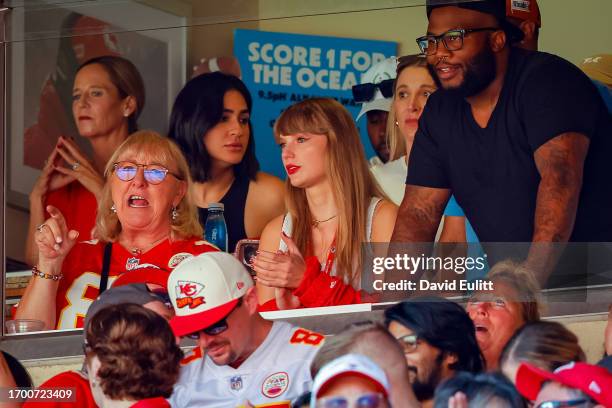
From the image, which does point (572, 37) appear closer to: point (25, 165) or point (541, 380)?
point (541, 380)

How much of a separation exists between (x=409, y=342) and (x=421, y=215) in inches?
23.5

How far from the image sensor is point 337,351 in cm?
574

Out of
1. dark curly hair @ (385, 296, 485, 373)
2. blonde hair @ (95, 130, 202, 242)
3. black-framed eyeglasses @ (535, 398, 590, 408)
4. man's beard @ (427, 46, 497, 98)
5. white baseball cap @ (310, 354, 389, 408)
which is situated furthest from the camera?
blonde hair @ (95, 130, 202, 242)

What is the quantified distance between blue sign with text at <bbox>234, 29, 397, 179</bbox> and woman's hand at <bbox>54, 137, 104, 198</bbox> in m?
0.86

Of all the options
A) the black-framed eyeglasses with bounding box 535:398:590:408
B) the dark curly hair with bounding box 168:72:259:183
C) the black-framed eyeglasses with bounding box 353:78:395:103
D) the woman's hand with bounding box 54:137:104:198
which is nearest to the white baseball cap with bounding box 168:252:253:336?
the dark curly hair with bounding box 168:72:259:183

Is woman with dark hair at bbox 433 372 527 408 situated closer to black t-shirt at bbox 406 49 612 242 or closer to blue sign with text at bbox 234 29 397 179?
black t-shirt at bbox 406 49 612 242

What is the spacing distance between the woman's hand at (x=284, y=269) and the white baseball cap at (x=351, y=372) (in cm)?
53

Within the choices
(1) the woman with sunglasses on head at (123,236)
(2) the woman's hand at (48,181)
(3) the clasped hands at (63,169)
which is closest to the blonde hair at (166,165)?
(1) the woman with sunglasses on head at (123,236)

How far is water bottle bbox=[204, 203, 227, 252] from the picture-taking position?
20.2 feet

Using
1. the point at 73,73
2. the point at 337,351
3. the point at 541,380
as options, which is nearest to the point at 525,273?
the point at 541,380

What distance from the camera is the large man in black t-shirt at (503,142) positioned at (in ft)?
18.8

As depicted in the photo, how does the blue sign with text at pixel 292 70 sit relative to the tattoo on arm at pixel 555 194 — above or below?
above

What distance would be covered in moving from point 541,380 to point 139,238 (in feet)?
6.71

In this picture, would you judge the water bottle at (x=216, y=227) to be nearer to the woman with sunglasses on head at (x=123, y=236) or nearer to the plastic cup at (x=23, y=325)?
the woman with sunglasses on head at (x=123, y=236)
